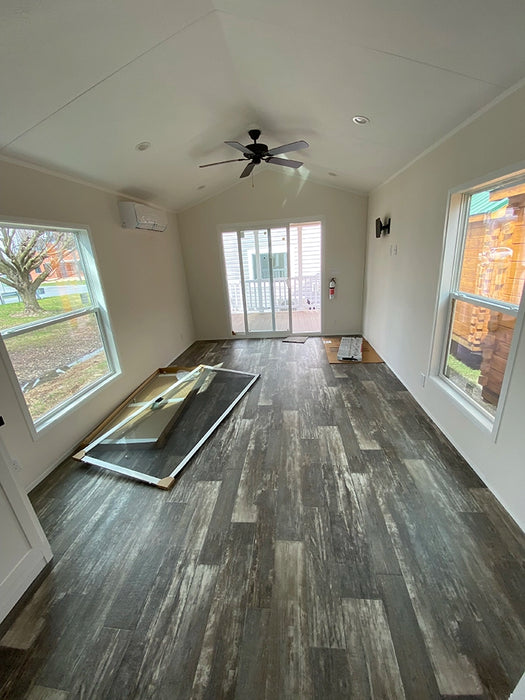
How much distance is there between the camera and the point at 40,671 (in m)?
1.23

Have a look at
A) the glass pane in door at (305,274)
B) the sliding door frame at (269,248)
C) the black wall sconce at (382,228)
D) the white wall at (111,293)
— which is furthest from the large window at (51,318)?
the black wall sconce at (382,228)

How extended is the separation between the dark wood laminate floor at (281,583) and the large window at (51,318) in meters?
0.77

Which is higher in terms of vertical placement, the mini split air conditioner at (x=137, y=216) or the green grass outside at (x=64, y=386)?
the mini split air conditioner at (x=137, y=216)

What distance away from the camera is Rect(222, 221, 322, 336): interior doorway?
213 inches

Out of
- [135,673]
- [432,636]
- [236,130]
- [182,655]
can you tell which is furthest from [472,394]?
[236,130]

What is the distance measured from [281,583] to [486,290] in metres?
2.37

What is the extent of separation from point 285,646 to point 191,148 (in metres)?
4.13

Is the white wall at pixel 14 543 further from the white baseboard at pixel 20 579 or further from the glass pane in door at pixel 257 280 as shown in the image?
the glass pane in door at pixel 257 280

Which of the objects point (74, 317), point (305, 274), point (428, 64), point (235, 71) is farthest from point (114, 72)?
point (305, 274)

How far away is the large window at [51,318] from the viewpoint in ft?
7.54

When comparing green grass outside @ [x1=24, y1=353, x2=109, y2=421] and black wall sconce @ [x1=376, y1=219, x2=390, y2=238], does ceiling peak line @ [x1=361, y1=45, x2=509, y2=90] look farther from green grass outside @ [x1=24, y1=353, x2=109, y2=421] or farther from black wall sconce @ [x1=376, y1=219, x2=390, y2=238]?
green grass outside @ [x1=24, y1=353, x2=109, y2=421]

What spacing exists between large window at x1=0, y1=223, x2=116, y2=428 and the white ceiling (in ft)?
2.21

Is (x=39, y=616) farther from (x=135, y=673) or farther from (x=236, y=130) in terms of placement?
(x=236, y=130)

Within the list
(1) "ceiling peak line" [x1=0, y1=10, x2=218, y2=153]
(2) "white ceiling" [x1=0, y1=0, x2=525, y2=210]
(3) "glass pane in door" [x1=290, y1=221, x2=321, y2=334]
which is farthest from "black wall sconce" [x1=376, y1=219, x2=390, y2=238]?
(1) "ceiling peak line" [x1=0, y1=10, x2=218, y2=153]
